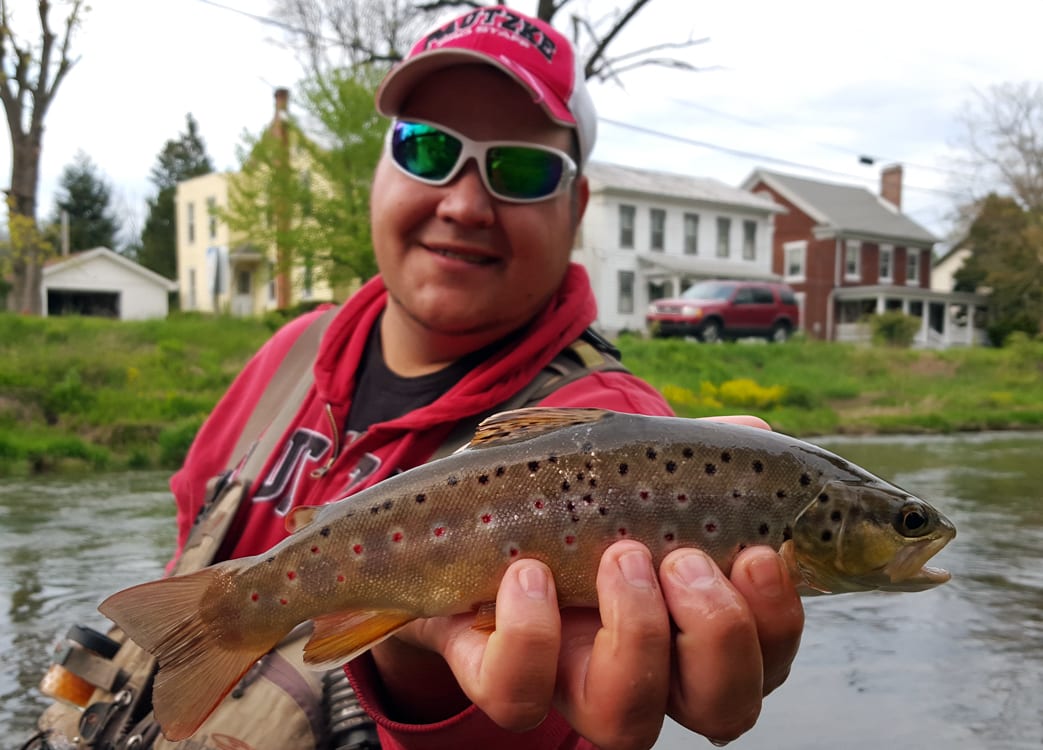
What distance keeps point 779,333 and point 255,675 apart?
31.8 meters

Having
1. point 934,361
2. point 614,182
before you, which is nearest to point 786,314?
point 934,361

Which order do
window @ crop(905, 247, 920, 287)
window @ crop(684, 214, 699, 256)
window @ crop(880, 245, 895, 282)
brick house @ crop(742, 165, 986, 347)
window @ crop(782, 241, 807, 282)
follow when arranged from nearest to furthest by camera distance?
window @ crop(684, 214, 699, 256) < brick house @ crop(742, 165, 986, 347) < window @ crop(782, 241, 807, 282) < window @ crop(880, 245, 895, 282) < window @ crop(905, 247, 920, 287)

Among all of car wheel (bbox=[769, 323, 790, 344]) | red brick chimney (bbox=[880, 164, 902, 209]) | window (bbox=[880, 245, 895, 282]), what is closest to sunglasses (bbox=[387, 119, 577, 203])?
car wheel (bbox=[769, 323, 790, 344])

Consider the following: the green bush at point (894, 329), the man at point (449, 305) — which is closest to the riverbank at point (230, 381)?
the green bush at point (894, 329)

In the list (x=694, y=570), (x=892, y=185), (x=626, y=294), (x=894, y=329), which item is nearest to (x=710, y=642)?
(x=694, y=570)

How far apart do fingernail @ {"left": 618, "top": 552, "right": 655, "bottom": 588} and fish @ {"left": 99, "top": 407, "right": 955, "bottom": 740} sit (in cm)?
11

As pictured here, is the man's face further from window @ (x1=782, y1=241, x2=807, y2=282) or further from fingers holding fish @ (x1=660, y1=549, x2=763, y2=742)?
window @ (x1=782, y1=241, x2=807, y2=282)

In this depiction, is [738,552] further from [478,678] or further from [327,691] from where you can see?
[327,691]

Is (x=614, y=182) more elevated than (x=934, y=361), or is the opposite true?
(x=614, y=182)

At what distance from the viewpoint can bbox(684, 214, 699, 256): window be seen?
41.9m

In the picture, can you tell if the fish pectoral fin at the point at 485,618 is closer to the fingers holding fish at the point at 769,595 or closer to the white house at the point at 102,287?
the fingers holding fish at the point at 769,595

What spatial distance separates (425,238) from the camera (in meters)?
2.66

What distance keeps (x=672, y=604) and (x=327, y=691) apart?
1.13 metres

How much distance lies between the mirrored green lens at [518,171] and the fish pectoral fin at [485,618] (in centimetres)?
131
